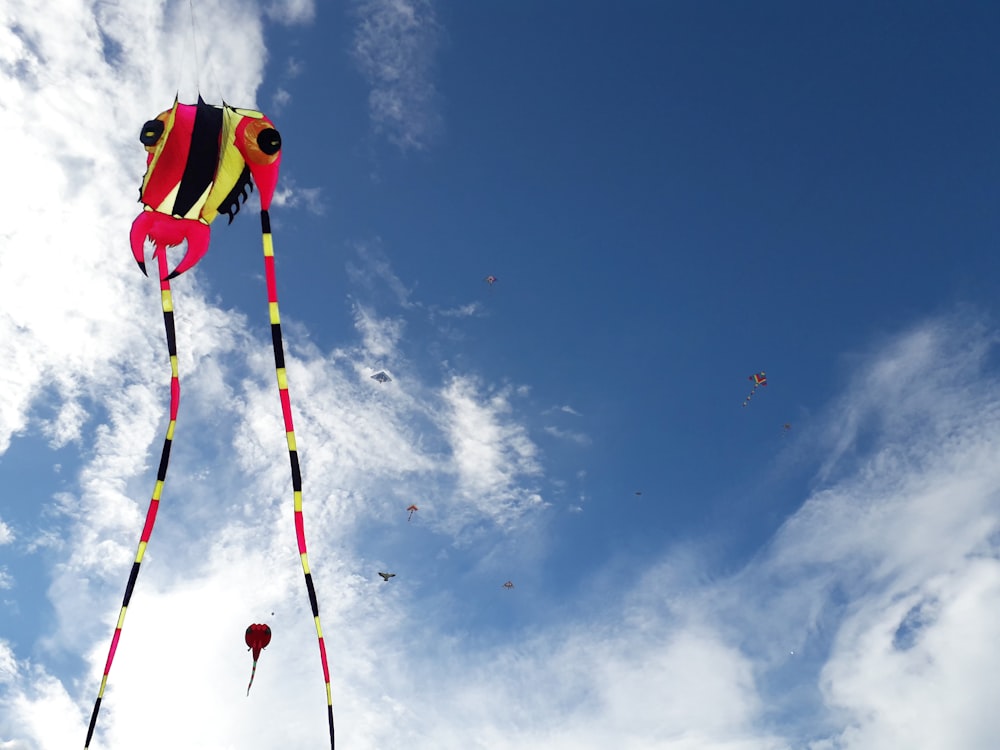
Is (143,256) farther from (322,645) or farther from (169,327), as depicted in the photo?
(322,645)

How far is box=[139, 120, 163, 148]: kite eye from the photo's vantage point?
1841 cm

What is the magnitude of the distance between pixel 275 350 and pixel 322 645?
24.2ft

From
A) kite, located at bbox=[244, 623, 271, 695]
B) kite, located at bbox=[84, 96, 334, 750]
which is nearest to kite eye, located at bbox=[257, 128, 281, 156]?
kite, located at bbox=[84, 96, 334, 750]

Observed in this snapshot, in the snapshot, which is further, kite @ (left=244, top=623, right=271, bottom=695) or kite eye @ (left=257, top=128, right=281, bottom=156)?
kite @ (left=244, top=623, right=271, bottom=695)

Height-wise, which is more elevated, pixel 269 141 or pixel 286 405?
pixel 269 141

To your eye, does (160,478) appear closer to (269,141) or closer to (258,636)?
(269,141)

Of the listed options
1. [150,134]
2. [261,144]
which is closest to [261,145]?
[261,144]

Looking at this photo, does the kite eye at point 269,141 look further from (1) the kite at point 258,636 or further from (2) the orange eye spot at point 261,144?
(1) the kite at point 258,636

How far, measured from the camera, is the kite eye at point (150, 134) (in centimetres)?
1841

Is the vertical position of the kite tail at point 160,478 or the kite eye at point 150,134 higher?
the kite eye at point 150,134

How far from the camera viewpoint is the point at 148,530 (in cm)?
1711

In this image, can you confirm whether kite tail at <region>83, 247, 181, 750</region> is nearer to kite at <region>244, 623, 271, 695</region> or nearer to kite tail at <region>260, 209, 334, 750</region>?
kite tail at <region>260, 209, 334, 750</region>

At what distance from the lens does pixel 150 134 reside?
1844 centimetres

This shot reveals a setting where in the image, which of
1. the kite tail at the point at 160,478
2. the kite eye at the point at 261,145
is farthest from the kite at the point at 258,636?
the kite eye at the point at 261,145
